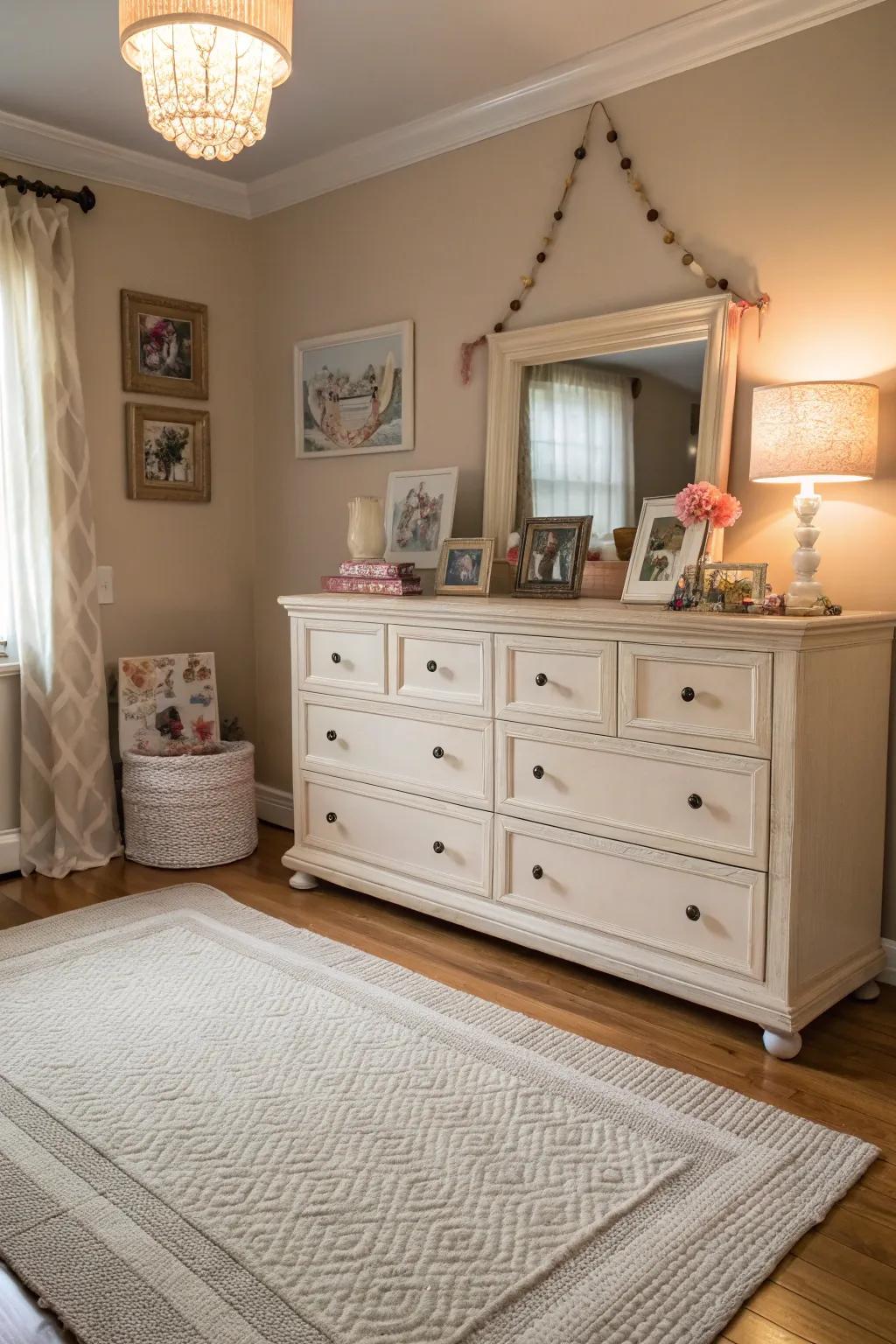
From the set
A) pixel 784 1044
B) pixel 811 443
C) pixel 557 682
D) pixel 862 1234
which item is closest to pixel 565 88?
pixel 811 443

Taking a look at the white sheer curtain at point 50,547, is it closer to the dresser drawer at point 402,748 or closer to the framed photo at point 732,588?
the dresser drawer at point 402,748

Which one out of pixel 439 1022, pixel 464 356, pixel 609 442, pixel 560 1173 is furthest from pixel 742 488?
pixel 560 1173

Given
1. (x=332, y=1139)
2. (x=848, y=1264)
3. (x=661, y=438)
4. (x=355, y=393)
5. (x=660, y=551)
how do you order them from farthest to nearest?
1. (x=355, y=393)
2. (x=661, y=438)
3. (x=660, y=551)
4. (x=332, y=1139)
5. (x=848, y=1264)

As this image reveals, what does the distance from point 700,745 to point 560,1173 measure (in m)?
1.00

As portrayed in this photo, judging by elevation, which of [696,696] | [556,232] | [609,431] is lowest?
[696,696]

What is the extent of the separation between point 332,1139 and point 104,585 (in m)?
2.50

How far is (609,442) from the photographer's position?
311cm

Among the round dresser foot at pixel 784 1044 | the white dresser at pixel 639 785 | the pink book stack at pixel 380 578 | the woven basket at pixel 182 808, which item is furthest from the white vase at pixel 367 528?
the round dresser foot at pixel 784 1044

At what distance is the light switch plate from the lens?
3.92 m

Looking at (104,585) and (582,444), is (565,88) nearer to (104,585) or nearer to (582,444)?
(582,444)

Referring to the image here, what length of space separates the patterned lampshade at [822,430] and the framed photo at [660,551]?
32 cm

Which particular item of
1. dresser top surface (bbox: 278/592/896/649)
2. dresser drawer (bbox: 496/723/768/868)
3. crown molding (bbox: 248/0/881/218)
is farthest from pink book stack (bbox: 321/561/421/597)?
crown molding (bbox: 248/0/881/218)

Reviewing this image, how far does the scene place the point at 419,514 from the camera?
12.0ft

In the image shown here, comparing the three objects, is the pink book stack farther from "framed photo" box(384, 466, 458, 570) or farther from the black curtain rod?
the black curtain rod
